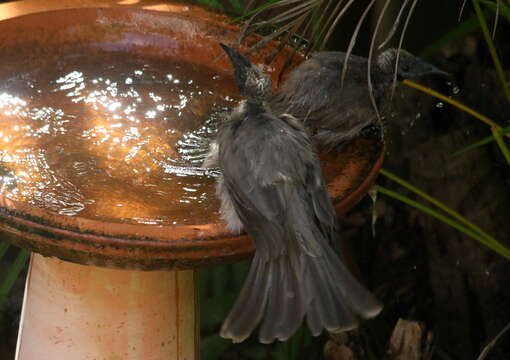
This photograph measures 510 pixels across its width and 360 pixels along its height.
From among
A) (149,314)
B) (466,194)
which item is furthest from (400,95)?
(149,314)

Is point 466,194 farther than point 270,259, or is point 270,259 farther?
point 466,194

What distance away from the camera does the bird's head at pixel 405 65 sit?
264cm

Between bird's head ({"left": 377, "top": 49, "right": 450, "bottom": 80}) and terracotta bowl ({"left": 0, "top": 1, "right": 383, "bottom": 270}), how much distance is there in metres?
0.34

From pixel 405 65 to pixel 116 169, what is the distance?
3.82 feet

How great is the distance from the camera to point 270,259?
1750 mm

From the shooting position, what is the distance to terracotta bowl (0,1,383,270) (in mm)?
1630

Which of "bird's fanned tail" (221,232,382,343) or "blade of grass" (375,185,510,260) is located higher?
"blade of grass" (375,185,510,260)

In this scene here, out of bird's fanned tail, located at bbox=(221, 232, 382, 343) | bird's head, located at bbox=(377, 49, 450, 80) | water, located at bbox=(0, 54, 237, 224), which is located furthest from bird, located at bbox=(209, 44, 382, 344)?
bird's head, located at bbox=(377, 49, 450, 80)

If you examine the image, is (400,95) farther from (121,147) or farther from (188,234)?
(188,234)

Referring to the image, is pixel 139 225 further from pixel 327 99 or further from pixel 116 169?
pixel 327 99

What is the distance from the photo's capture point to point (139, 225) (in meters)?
1.64

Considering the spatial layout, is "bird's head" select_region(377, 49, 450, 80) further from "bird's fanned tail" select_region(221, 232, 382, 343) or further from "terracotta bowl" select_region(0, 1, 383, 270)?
"bird's fanned tail" select_region(221, 232, 382, 343)

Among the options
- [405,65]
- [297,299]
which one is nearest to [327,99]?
[405,65]

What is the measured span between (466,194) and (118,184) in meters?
1.94
